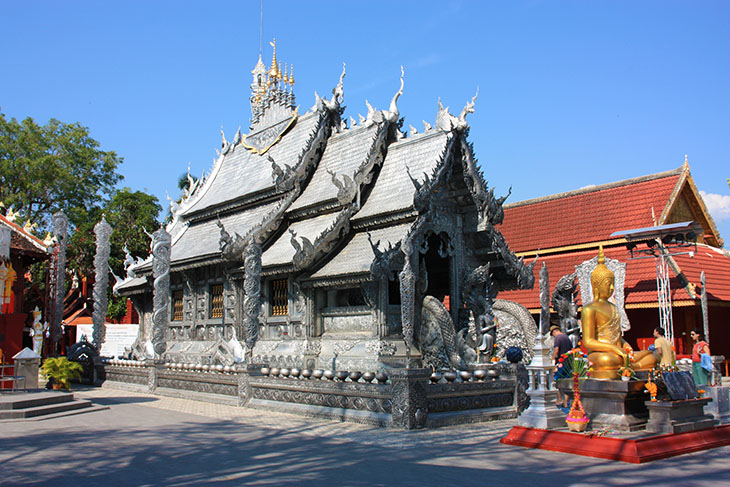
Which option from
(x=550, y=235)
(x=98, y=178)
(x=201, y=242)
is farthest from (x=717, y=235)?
(x=98, y=178)

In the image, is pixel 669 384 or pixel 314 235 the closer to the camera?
pixel 669 384

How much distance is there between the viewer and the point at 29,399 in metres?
12.9

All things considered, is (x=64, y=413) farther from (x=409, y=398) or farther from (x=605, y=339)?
(x=605, y=339)

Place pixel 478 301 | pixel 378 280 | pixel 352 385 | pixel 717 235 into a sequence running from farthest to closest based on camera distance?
pixel 717 235 → pixel 478 301 → pixel 378 280 → pixel 352 385

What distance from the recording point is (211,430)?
10812 millimetres

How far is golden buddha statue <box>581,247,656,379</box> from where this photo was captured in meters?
9.09

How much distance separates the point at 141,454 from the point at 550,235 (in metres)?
20.8

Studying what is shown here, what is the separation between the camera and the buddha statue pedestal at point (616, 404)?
28.7 ft

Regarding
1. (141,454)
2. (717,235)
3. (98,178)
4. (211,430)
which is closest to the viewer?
(141,454)

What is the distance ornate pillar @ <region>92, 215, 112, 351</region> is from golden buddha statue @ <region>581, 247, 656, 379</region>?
1637 cm

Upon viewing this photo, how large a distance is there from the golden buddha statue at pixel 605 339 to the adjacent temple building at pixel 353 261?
4297mm

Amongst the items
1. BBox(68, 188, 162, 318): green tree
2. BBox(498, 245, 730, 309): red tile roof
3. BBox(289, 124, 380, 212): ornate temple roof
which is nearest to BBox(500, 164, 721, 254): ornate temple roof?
BBox(498, 245, 730, 309): red tile roof

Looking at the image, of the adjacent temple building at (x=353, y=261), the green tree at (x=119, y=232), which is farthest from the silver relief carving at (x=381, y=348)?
the green tree at (x=119, y=232)

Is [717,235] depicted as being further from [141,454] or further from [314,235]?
[141,454]
